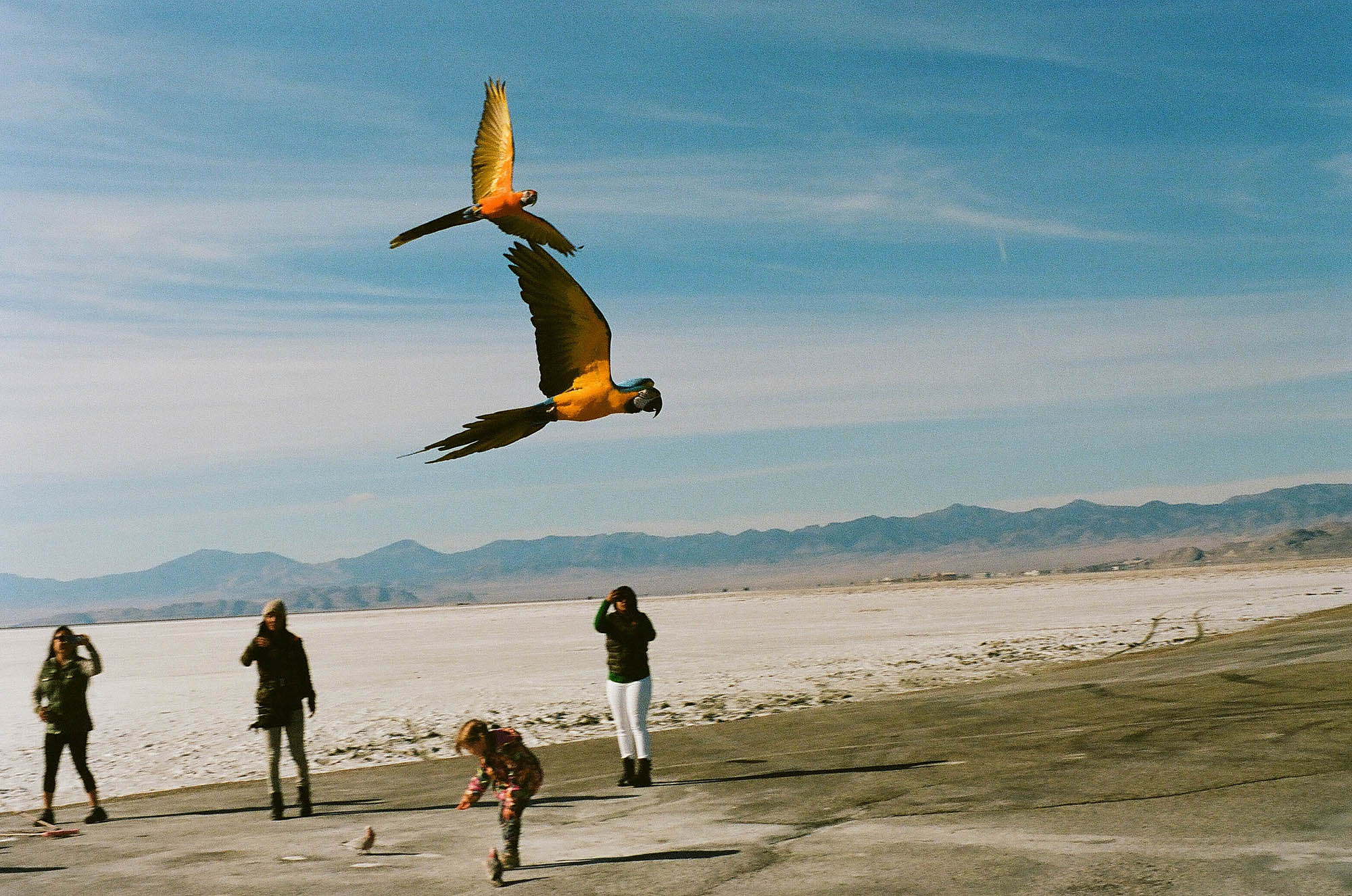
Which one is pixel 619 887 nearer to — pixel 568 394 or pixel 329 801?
pixel 568 394

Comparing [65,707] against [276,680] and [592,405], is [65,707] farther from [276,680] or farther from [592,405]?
[592,405]

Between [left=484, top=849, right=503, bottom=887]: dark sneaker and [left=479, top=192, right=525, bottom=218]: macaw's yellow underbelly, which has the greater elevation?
[left=479, top=192, right=525, bottom=218]: macaw's yellow underbelly

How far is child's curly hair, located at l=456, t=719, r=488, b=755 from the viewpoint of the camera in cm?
785

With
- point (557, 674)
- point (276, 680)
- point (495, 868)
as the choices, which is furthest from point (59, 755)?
point (557, 674)

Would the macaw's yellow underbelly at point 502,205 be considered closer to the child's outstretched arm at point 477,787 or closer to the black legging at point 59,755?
the child's outstretched arm at point 477,787

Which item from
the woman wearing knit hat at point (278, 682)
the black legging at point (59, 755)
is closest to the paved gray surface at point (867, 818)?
the black legging at point (59, 755)

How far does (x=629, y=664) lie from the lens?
35.4 ft

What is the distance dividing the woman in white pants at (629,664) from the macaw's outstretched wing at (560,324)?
627cm

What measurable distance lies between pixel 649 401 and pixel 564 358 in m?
0.56

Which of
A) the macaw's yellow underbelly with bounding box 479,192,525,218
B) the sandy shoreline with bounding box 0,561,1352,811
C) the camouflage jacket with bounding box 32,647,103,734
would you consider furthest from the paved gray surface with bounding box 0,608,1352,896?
the macaw's yellow underbelly with bounding box 479,192,525,218

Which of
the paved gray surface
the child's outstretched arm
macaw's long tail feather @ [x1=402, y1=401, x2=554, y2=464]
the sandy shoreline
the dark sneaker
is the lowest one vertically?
the sandy shoreline

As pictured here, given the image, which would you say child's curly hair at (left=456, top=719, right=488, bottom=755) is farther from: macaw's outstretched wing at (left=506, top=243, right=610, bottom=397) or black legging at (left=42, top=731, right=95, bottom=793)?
black legging at (left=42, top=731, right=95, bottom=793)

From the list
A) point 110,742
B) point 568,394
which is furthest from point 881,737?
point 110,742

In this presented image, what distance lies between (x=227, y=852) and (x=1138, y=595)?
201ft
